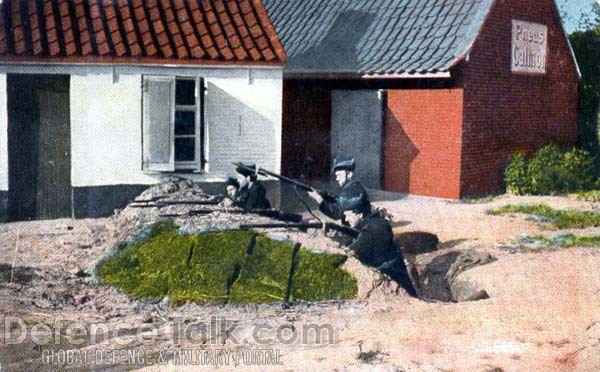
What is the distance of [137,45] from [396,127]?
6.16m

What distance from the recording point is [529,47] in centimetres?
1712

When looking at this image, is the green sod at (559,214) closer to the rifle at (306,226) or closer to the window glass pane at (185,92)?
the rifle at (306,226)

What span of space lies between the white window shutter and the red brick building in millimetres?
5141

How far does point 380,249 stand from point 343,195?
31.0 inches

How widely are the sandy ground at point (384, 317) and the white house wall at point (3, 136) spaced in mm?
1722

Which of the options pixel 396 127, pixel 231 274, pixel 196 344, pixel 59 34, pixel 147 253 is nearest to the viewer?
pixel 196 344

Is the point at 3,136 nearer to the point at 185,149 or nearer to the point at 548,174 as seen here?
the point at 185,149

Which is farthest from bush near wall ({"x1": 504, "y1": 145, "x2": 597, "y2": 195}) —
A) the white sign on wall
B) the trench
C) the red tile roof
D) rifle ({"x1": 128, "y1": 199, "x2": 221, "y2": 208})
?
rifle ({"x1": 128, "y1": 199, "x2": 221, "y2": 208})

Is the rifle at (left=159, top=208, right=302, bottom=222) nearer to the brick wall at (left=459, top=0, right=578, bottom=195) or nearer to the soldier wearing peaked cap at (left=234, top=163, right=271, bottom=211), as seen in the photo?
the soldier wearing peaked cap at (left=234, top=163, right=271, bottom=211)

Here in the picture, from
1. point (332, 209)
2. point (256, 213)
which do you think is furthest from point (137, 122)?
point (332, 209)

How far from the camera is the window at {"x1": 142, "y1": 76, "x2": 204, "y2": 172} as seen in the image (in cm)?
1275

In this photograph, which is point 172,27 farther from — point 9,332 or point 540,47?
point 540,47

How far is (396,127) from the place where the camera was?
16625 millimetres

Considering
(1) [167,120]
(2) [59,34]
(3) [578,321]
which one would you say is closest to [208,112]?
(1) [167,120]
